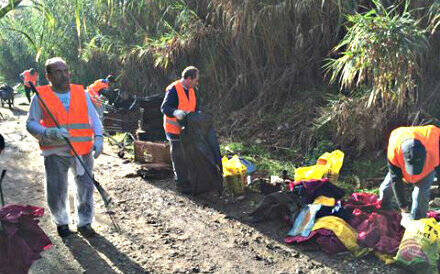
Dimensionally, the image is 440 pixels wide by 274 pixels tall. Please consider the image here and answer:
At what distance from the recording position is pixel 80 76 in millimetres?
15125

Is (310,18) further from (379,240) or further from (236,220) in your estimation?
(379,240)

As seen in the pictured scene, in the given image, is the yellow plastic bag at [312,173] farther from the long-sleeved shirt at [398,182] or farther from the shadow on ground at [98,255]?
the shadow on ground at [98,255]

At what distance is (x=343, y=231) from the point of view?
12.1ft

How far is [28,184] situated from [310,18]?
16.4ft

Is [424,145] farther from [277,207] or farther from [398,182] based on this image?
[277,207]

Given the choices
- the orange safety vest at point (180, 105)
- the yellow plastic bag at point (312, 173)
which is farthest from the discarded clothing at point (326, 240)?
the orange safety vest at point (180, 105)

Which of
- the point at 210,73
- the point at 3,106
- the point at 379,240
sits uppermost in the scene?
the point at 210,73

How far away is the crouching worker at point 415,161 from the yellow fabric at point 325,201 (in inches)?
27.8

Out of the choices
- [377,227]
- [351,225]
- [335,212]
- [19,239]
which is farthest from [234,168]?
[19,239]

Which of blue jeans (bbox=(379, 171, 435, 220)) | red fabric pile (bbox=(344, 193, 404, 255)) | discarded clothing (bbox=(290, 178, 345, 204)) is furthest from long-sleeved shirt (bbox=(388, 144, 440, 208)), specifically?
discarded clothing (bbox=(290, 178, 345, 204))

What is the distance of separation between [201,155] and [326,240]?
6.26 ft

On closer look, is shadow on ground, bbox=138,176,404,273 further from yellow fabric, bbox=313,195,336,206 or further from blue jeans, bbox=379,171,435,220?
blue jeans, bbox=379,171,435,220

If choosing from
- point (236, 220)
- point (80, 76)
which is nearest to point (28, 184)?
point (236, 220)

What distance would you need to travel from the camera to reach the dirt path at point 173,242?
3.52m
